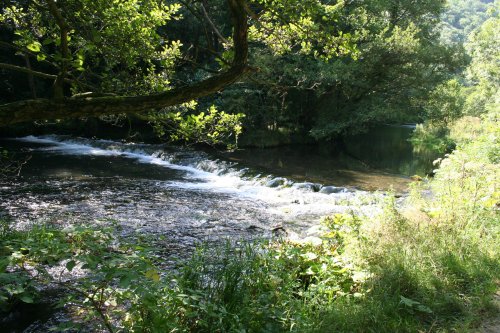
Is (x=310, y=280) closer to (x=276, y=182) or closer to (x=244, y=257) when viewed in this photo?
(x=244, y=257)

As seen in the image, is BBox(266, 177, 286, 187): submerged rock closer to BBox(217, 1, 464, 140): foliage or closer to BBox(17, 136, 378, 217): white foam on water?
BBox(17, 136, 378, 217): white foam on water

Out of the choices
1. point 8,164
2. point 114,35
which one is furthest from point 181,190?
point 114,35

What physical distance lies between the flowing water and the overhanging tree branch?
7.65ft

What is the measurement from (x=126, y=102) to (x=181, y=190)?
28.6 feet

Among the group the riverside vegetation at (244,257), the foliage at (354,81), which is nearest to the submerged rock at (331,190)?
the riverside vegetation at (244,257)

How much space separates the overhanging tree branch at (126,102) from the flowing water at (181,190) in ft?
7.65

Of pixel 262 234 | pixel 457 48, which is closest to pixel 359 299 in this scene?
pixel 262 234

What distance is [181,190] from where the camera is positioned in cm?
1171

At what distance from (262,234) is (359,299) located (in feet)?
12.9

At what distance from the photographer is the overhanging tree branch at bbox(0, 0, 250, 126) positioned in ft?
9.45

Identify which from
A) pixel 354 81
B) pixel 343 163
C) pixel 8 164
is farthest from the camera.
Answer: pixel 354 81

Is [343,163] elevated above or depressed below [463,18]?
below

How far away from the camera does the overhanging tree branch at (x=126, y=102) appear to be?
288cm

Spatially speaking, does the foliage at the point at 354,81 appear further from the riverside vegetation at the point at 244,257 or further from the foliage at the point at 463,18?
the foliage at the point at 463,18
